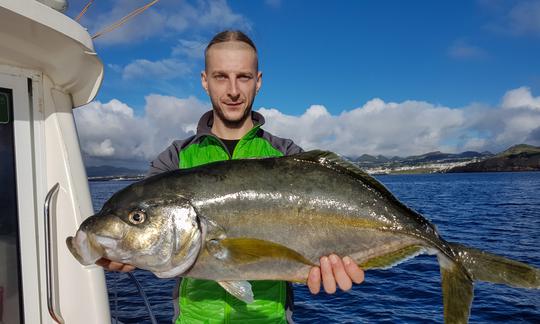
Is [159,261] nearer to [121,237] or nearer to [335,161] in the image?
[121,237]

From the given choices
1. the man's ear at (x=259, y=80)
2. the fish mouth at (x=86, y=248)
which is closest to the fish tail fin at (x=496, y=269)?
the man's ear at (x=259, y=80)

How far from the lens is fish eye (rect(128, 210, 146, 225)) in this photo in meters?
2.97

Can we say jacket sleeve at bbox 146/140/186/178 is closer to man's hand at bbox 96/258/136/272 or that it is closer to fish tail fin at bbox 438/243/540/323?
man's hand at bbox 96/258/136/272

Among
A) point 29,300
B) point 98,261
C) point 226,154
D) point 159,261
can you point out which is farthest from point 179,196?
point 29,300

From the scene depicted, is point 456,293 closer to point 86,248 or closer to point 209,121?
point 86,248

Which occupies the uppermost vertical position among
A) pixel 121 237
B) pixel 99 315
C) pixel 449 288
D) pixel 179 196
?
pixel 179 196

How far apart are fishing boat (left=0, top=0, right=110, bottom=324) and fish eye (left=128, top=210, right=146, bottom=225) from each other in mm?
1842

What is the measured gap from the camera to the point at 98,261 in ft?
9.87

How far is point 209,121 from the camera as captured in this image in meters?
4.53

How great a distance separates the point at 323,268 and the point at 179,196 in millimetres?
1250

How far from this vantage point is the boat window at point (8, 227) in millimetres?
4230

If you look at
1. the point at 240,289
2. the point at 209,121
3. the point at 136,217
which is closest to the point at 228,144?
the point at 209,121

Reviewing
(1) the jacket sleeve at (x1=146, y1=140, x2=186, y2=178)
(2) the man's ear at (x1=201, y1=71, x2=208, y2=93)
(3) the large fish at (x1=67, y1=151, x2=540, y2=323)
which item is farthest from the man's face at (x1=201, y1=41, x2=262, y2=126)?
(3) the large fish at (x1=67, y1=151, x2=540, y2=323)

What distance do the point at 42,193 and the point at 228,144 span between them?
2.18 meters
